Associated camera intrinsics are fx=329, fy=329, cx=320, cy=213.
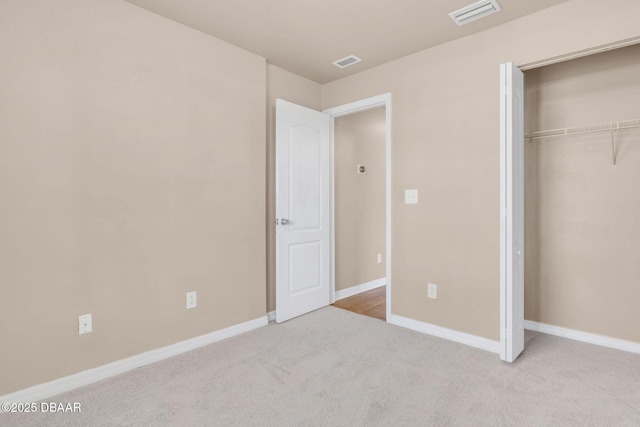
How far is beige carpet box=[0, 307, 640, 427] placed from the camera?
177 cm

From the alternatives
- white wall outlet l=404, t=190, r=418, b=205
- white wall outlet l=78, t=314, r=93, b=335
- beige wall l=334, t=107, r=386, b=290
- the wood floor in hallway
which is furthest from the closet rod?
white wall outlet l=78, t=314, r=93, b=335

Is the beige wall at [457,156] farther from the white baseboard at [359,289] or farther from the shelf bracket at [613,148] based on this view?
→ the white baseboard at [359,289]

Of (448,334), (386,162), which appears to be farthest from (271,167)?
(448,334)

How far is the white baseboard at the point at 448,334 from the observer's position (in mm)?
2621

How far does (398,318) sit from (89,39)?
3281 mm

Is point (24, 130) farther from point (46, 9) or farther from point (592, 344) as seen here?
point (592, 344)

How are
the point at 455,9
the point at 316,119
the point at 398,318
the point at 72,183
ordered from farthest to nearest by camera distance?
the point at 316,119
the point at 398,318
the point at 455,9
the point at 72,183

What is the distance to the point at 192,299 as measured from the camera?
Result: 265cm

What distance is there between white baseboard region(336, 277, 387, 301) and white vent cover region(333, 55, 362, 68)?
8.36 feet

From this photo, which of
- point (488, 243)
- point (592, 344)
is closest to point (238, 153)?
point (488, 243)

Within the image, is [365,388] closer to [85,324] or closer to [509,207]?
[509,207]

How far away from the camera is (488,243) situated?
265 centimetres

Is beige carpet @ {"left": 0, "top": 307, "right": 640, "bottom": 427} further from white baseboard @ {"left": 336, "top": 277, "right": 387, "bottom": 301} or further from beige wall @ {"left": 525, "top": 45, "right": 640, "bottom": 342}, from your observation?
white baseboard @ {"left": 336, "top": 277, "right": 387, "bottom": 301}

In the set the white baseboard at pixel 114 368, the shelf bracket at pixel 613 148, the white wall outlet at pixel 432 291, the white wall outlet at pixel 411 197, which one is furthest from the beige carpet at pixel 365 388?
the shelf bracket at pixel 613 148
